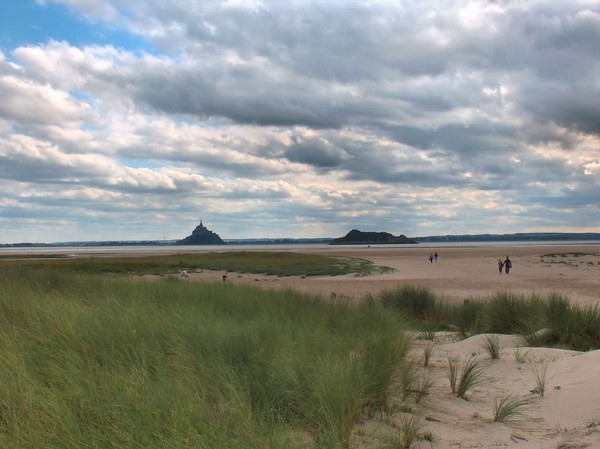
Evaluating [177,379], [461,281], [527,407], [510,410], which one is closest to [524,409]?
[527,407]

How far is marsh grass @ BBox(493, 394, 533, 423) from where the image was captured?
4405mm

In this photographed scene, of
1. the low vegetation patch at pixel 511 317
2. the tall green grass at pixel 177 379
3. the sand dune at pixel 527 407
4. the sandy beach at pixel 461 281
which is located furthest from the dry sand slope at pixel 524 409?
the sandy beach at pixel 461 281

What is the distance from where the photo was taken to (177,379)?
4.02 metres

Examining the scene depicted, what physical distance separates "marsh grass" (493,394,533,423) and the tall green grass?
0.99 metres

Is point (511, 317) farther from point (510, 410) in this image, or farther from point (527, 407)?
point (510, 410)

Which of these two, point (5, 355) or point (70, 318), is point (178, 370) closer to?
point (5, 355)

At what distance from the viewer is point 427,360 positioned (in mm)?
6359

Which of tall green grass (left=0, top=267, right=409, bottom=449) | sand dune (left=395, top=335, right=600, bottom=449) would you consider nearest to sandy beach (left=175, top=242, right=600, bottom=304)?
sand dune (left=395, top=335, right=600, bottom=449)

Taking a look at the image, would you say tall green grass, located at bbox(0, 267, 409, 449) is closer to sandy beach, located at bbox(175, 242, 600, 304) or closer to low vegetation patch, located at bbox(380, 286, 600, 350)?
low vegetation patch, located at bbox(380, 286, 600, 350)

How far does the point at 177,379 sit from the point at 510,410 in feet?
9.71

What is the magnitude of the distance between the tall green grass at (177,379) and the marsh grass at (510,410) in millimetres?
994

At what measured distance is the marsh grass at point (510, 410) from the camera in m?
4.41

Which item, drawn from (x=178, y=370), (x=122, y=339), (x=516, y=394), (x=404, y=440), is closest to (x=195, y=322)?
(x=122, y=339)

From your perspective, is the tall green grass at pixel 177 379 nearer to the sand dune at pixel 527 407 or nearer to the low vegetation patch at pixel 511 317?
the sand dune at pixel 527 407
